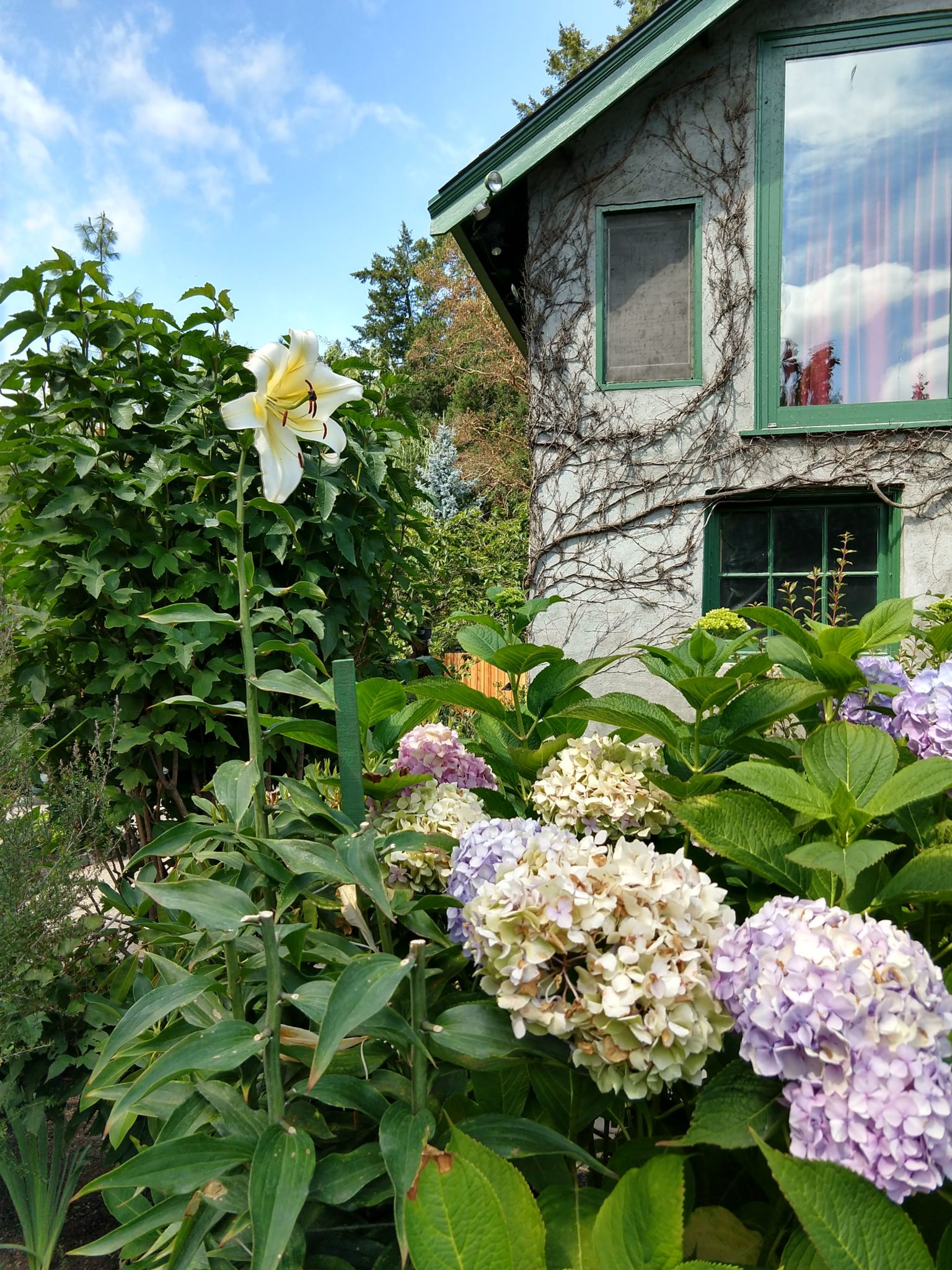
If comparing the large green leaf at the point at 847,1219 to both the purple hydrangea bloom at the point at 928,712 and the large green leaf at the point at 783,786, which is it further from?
the purple hydrangea bloom at the point at 928,712

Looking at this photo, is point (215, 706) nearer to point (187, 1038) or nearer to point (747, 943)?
point (187, 1038)

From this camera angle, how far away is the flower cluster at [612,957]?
0.71m

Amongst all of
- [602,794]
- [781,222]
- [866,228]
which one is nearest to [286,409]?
[602,794]

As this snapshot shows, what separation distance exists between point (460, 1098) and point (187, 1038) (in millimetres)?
309

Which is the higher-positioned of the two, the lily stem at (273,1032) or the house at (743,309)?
the house at (743,309)

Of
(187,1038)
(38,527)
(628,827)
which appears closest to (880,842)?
(628,827)

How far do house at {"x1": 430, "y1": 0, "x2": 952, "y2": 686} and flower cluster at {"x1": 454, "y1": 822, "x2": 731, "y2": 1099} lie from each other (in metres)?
4.36

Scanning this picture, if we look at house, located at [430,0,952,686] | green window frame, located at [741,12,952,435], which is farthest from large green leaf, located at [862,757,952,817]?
green window frame, located at [741,12,952,435]

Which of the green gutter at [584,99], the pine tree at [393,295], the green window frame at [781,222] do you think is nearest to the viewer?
the green gutter at [584,99]

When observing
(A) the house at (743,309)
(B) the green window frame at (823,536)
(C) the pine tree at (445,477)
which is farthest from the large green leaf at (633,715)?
(C) the pine tree at (445,477)

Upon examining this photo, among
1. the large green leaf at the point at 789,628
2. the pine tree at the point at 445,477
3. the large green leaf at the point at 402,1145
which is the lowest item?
the large green leaf at the point at 402,1145

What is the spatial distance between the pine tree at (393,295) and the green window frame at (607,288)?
2560 cm

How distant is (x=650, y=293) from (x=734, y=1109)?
205 inches

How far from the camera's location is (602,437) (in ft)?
17.1
